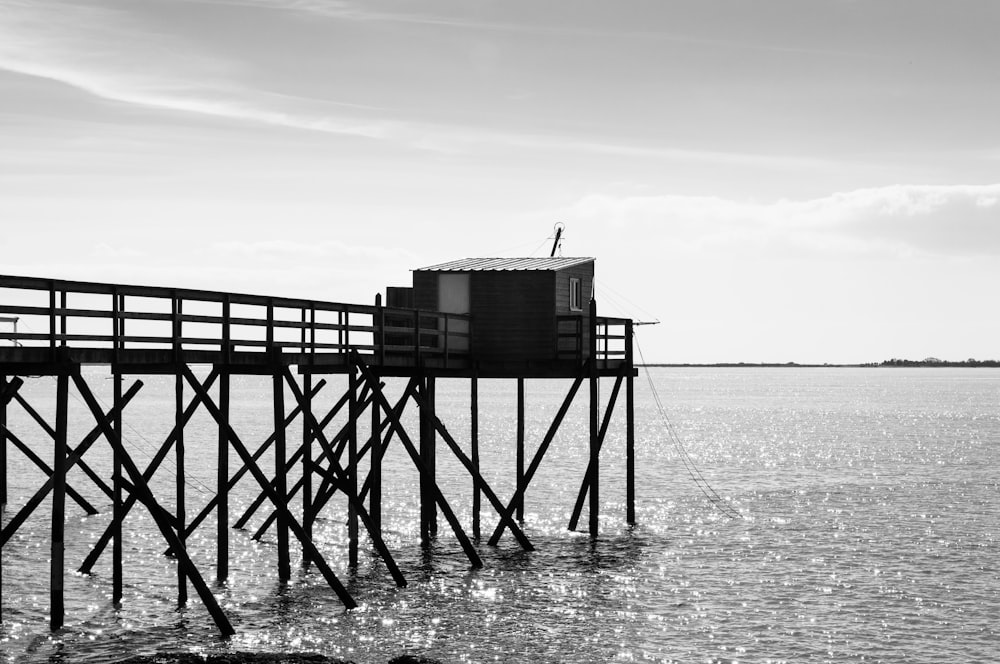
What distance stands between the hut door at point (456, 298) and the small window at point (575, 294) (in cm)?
307

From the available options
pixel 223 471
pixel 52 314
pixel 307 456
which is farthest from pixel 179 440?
pixel 52 314

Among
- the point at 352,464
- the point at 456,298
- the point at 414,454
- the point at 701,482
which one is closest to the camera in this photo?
the point at 414,454

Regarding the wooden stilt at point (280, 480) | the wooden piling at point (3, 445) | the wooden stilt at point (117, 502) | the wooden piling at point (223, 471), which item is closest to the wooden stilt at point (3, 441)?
the wooden piling at point (3, 445)

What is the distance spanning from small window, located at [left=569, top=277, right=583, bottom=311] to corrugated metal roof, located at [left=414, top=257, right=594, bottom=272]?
531 mm

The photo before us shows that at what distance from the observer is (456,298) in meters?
31.5

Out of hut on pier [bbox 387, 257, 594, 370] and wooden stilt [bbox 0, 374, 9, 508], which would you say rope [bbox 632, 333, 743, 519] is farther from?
wooden stilt [bbox 0, 374, 9, 508]

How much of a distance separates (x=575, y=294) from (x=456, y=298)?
3.65 metres

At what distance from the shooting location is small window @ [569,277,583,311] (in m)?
32.3

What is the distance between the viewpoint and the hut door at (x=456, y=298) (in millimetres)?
31328

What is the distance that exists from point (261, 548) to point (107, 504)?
37.3 feet

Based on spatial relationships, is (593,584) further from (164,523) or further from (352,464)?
(164,523)

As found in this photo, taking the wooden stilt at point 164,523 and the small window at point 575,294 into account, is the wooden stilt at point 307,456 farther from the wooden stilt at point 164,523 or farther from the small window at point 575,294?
the small window at point 575,294

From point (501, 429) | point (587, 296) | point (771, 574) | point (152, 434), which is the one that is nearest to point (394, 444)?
point (152, 434)

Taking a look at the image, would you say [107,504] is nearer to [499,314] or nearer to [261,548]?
[261,548]
